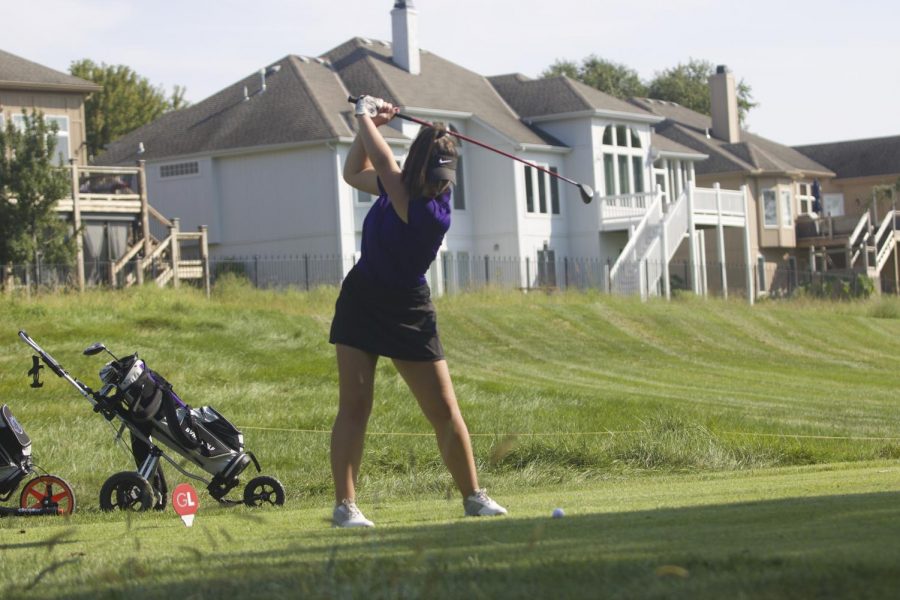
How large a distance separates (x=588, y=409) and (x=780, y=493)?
10.4 metres

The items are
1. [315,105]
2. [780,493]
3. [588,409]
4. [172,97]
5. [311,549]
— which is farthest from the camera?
[172,97]

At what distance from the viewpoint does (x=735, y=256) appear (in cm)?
6353

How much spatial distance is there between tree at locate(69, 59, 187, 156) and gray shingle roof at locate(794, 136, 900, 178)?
3228 centimetres

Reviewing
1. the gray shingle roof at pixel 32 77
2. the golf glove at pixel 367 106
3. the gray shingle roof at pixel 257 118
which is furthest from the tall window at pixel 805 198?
the golf glove at pixel 367 106

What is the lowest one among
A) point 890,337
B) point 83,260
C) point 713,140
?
point 890,337

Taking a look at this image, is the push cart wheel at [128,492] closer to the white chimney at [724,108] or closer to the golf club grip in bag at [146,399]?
the golf club grip in bag at [146,399]

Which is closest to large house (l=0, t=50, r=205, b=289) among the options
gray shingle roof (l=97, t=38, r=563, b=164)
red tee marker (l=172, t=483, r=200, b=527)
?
gray shingle roof (l=97, t=38, r=563, b=164)

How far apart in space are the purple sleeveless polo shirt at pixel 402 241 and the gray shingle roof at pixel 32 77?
3765cm

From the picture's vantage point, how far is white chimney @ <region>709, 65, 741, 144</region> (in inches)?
2751

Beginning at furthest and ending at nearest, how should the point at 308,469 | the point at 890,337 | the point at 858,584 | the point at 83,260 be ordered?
the point at 890,337
the point at 83,260
the point at 308,469
the point at 858,584

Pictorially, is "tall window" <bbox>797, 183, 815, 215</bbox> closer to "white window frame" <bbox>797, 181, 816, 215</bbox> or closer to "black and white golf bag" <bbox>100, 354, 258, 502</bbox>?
"white window frame" <bbox>797, 181, 816, 215</bbox>

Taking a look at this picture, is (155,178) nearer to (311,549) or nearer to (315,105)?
(315,105)

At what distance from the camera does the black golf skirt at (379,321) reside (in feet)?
26.7

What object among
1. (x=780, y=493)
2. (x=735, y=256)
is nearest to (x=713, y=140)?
(x=735, y=256)
